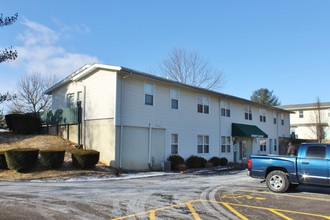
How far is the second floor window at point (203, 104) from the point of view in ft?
87.4

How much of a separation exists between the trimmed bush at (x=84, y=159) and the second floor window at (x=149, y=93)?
17.4ft

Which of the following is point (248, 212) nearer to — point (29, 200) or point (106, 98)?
point (29, 200)

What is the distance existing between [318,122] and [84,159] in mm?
39730

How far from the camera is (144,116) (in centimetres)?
2164

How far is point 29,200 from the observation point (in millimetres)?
10031

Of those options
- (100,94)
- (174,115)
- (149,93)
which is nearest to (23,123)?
(100,94)

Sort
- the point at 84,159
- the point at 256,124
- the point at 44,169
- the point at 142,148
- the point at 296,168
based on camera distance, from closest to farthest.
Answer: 1. the point at 296,168
2. the point at 44,169
3. the point at 84,159
4. the point at 142,148
5. the point at 256,124

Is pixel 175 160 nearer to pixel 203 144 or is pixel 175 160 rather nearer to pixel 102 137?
pixel 203 144

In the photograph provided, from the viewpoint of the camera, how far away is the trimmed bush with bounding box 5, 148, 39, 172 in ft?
56.5

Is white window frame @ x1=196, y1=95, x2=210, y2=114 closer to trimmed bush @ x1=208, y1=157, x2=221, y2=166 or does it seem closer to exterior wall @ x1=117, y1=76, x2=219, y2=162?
exterior wall @ x1=117, y1=76, x2=219, y2=162

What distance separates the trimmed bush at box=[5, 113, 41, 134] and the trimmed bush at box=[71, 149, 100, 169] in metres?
9.52

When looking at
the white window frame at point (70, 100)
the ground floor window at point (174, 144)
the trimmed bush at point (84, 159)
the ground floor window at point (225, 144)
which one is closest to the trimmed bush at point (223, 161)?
the ground floor window at point (225, 144)

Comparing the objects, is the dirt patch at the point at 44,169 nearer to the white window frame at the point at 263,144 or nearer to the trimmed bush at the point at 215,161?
the trimmed bush at the point at 215,161

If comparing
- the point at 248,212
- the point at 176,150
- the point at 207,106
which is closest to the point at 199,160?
the point at 176,150
